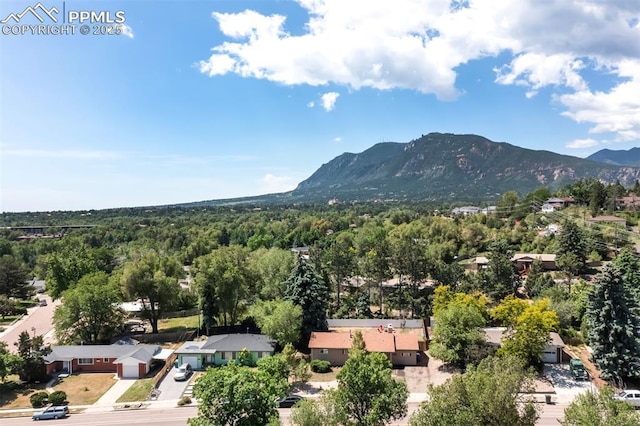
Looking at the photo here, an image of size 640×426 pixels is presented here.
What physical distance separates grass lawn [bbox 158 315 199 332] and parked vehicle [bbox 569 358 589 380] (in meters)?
39.7

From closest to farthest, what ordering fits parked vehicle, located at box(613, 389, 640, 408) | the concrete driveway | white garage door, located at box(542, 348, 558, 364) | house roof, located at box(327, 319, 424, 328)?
parked vehicle, located at box(613, 389, 640, 408) < the concrete driveway < white garage door, located at box(542, 348, 558, 364) < house roof, located at box(327, 319, 424, 328)

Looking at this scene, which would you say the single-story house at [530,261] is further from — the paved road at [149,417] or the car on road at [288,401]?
the car on road at [288,401]

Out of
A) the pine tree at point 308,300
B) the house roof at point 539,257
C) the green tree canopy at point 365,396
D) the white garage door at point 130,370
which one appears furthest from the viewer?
the house roof at point 539,257

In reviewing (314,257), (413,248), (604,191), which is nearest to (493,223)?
(604,191)

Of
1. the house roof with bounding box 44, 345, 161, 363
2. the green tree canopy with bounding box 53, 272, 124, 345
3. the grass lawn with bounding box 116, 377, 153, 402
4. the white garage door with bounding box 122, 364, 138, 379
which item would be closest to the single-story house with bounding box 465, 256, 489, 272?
the house roof with bounding box 44, 345, 161, 363

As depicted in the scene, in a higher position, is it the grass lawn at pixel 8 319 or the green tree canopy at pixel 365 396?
the green tree canopy at pixel 365 396

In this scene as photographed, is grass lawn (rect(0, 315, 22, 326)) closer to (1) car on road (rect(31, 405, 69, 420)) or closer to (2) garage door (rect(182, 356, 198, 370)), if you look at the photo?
(1) car on road (rect(31, 405, 69, 420))

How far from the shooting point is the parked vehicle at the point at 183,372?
35.8 m

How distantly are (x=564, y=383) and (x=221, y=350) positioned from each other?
29849 mm

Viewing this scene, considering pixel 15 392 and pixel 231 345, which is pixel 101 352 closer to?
pixel 15 392

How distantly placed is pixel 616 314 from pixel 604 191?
7140cm

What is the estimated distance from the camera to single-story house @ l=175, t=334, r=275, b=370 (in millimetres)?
38375

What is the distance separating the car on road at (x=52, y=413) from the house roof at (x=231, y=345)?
10275 mm

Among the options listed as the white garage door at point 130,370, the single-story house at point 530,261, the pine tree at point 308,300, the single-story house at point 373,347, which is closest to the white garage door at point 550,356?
the single-story house at point 373,347
